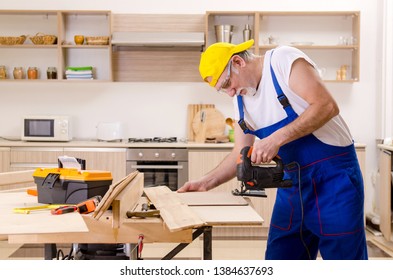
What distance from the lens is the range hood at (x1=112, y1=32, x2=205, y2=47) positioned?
506 cm

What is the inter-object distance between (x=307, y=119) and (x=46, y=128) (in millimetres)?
3489

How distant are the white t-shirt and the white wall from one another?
126 inches

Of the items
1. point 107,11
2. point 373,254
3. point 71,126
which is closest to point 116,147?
point 71,126

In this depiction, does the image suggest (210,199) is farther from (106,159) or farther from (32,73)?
(32,73)

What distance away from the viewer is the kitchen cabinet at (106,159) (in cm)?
493

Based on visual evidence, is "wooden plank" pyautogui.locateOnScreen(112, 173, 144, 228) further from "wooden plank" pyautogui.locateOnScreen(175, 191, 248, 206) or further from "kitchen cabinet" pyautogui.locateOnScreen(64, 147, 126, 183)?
"kitchen cabinet" pyautogui.locateOnScreen(64, 147, 126, 183)

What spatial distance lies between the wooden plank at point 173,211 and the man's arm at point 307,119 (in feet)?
1.04

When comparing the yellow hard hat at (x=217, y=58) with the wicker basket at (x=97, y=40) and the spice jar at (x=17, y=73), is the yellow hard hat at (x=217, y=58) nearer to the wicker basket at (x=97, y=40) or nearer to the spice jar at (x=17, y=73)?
the wicker basket at (x=97, y=40)

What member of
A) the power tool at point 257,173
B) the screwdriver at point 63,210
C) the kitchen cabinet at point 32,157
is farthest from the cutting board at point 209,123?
the screwdriver at point 63,210

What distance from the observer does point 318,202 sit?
2.13m

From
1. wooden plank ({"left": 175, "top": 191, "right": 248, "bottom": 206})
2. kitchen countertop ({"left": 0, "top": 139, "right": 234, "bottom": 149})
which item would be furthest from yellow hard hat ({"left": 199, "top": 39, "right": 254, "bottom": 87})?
kitchen countertop ({"left": 0, "top": 139, "right": 234, "bottom": 149})

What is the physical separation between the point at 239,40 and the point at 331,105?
3.45 m
